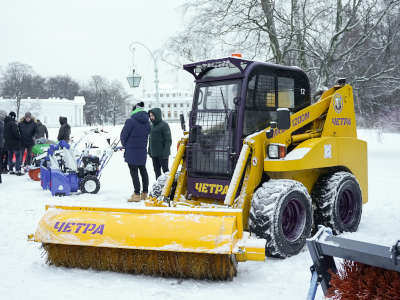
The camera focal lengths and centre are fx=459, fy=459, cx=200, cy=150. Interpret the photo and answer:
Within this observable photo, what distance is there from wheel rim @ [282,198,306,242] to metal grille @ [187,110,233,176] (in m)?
0.79

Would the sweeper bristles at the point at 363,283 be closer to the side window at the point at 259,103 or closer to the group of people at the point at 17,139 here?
the side window at the point at 259,103

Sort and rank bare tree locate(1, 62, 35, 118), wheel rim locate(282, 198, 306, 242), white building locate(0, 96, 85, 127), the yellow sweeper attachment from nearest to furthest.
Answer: the yellow sweeper attachment, wheel rim locate(282, 198, 306, 242), bare tree locate(1, 62, 35, 118), white building locate(0, 96, 85, 127)

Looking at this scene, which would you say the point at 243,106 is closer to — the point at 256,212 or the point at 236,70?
the point at 236,70

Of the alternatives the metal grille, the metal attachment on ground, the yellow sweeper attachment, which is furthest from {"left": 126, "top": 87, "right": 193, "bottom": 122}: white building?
the metal attachment on ground

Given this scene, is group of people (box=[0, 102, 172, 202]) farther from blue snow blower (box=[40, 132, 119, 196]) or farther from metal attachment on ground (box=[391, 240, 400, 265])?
metal attachment on ground (box=[391, 240, 400, 265])

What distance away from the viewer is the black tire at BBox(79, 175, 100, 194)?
950 cm

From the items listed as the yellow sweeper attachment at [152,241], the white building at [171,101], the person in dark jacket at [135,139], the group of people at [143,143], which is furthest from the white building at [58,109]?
the yellow sweeper attachment at [152,241]

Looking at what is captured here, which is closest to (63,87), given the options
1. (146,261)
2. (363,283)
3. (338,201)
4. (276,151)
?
(338,201)

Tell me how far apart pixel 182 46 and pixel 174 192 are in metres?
11.7

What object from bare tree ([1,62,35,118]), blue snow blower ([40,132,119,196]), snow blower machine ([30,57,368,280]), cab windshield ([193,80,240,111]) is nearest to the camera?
snow blower machine ([30,57,368,280])

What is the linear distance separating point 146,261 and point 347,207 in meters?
3.11

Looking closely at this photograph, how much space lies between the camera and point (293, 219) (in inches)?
204

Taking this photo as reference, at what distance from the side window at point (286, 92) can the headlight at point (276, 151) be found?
2.93 feet

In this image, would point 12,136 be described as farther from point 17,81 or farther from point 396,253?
point 17,81
